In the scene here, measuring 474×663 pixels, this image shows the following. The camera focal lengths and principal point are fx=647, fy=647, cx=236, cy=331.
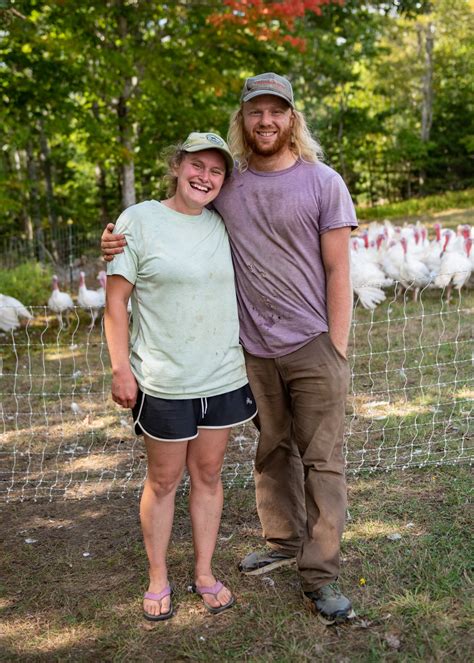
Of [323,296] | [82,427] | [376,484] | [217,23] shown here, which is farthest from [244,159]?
[217,23]

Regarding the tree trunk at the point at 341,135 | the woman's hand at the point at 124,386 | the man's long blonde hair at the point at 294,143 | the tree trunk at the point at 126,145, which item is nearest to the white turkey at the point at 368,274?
the tree trunk at the point at 126,145

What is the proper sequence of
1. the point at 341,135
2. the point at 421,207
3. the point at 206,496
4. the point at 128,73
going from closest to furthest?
1. the point at 206,496
2. the point at 128,73
3. the point at 421,207
4. the point at 341,135

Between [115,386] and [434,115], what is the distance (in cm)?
2437

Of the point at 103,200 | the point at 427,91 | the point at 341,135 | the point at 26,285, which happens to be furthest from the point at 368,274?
the point at 427,91

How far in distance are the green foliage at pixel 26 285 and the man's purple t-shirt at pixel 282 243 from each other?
684 centimetres

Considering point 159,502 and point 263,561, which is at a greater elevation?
point 159,502

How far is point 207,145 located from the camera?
2.55 m

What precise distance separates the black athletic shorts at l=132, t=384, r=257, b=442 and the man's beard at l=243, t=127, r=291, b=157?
100 cm

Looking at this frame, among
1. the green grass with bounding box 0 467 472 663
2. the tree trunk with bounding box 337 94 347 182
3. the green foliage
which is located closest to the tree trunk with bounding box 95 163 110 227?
the green foliage

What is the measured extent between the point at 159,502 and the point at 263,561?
28.8 inches

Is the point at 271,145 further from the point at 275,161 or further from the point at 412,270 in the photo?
the point at 412,270

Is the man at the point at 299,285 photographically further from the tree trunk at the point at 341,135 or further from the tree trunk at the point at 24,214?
the tree trunk at the point at 341,135

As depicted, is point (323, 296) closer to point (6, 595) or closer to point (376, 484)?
point (376, 484)

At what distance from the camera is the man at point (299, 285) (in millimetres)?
2629
